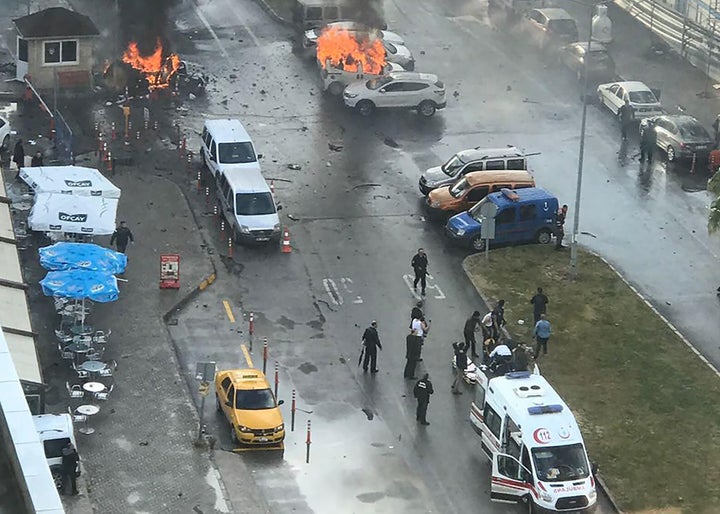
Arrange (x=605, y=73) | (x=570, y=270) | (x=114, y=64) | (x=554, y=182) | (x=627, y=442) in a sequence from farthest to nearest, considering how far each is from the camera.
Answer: (x=605, y=73) → (x=114, y=64) → (x=554, y=182) → (x=570, y=270) → (x=627, y=442)

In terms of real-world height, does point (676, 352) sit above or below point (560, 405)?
below

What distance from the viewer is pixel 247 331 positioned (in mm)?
35750

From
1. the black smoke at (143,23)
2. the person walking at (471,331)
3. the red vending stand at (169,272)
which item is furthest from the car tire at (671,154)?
the black smoke at (143,23)

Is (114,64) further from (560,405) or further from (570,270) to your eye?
(560,405)

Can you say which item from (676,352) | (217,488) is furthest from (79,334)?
(676,352)

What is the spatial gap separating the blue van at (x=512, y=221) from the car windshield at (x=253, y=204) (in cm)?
509

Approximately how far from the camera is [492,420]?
30.0m

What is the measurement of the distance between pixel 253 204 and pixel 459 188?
6228 mm

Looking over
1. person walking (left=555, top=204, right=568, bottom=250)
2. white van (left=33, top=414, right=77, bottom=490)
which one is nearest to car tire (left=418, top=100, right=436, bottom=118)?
person walking (left=555, top=204, right=568, bottom=250)

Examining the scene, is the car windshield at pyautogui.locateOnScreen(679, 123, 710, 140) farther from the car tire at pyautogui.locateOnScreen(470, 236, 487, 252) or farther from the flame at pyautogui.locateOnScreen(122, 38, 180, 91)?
the flame at pyautogui.locateOnScreen(122, 38, 180, 91)

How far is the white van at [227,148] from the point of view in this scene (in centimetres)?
4334

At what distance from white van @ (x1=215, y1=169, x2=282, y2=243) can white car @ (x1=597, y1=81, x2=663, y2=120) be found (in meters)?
15.4

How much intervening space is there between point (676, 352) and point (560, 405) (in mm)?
7009

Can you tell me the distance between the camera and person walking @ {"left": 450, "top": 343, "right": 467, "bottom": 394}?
33438mm
